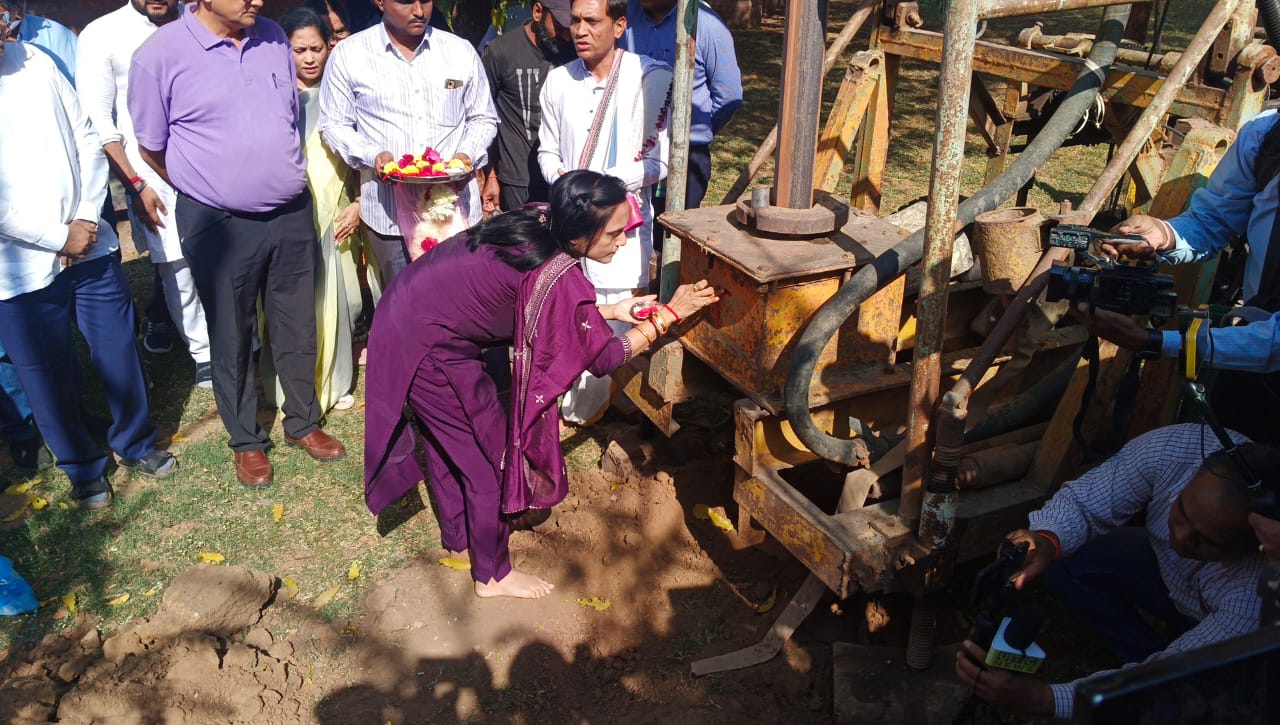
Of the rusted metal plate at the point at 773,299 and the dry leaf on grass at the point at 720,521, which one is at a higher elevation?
the rusted metal plate at the point at 773,299

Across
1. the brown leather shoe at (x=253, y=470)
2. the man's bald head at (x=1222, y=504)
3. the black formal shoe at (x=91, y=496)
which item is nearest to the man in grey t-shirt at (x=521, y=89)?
the brown leather shoe at (x=253, y=470)

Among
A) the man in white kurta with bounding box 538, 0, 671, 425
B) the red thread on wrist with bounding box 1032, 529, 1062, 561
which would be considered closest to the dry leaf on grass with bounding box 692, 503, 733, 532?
the man in white kurta with bounding box 538, 0, 671, 425

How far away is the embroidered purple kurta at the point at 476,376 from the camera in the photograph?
353cm

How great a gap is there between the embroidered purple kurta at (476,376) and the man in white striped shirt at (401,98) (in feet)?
4.28

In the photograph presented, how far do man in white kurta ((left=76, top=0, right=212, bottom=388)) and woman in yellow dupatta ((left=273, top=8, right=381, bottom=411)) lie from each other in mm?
695

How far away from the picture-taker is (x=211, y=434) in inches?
207

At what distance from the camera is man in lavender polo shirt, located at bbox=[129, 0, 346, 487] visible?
4.19m

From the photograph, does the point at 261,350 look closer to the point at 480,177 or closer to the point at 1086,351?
the point at 480,177

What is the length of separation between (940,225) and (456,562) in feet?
8.68

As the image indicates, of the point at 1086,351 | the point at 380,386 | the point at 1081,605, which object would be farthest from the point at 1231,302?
the point at 380,386

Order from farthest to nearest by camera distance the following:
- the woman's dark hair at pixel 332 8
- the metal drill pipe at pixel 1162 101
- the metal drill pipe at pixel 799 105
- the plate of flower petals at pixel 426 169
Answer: the woman's dark hair at pixel 332 8 < the plate of flower petals at pixel 426 169 < the metal drill pipe at pixel 799 105 < the metal drill pipe at pixel 1162 101

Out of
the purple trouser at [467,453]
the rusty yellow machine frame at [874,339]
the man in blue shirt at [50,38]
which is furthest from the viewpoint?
the man in blue shirt at [50,38]

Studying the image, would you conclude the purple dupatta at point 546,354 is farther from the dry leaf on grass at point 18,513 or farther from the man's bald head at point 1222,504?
the dry leaf on grass at point 18,513

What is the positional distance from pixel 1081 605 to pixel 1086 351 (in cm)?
90
